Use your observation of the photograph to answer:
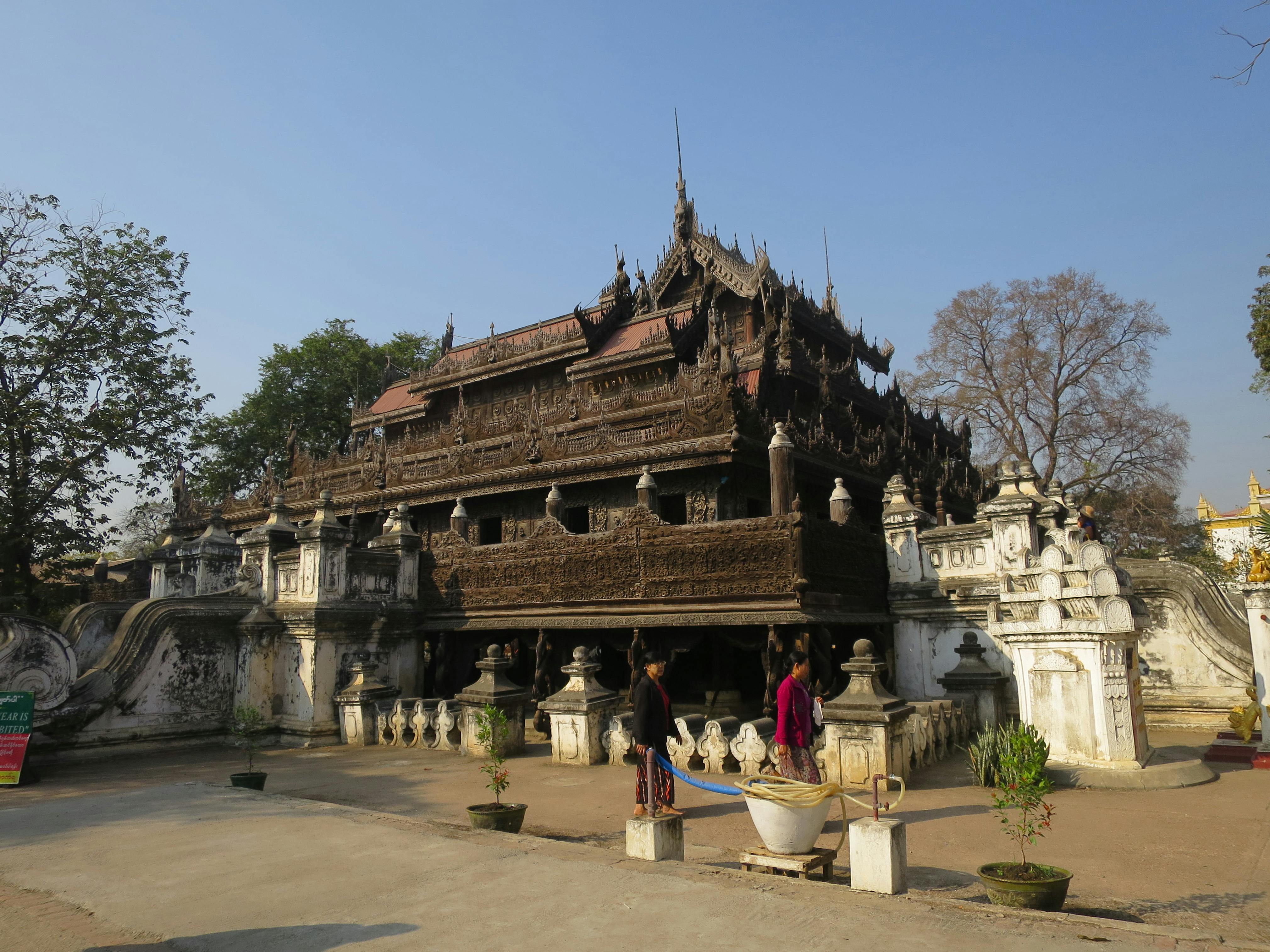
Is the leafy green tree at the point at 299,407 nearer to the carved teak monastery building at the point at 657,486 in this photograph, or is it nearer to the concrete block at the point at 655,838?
the carved teak monastery building at the point at 657,486

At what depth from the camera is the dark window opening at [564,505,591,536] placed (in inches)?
721

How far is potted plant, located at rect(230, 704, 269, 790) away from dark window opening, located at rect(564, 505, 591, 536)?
7.25 m

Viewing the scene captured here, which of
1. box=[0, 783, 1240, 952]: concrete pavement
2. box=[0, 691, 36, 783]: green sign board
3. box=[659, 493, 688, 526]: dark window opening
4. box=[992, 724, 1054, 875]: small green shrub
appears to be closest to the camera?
box=[0, 783, 1240, 952]: concrete pavement

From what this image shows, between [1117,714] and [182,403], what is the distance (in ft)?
74.6

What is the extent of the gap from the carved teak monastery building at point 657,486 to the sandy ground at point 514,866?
12.4ft

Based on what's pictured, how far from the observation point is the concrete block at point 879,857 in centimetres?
470

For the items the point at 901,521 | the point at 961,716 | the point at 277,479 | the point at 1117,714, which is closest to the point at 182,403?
the point at 277,479

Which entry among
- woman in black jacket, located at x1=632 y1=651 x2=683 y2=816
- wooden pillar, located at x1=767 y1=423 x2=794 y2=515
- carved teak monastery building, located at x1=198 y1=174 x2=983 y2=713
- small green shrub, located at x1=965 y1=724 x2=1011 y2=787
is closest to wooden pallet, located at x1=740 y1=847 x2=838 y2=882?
woman in black jacket, located at x1=632 y1=651 x2=683 y2=816

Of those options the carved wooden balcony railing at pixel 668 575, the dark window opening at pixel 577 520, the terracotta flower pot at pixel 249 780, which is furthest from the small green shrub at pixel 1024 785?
the dark window opening at pixel 577 520

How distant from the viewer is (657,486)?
15672 mm

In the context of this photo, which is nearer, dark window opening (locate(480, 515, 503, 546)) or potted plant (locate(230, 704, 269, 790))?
potted plant (locate(230, 704, 269, 790))

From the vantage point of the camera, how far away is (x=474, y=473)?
732 inches

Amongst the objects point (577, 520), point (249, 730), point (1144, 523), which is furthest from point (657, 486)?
point (1144, 523)

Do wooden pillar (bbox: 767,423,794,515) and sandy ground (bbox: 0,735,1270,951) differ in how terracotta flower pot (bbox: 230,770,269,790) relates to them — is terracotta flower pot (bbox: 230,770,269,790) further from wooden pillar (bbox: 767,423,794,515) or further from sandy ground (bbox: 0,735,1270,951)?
wooden pillar (bbox: 767,423,794,515)
